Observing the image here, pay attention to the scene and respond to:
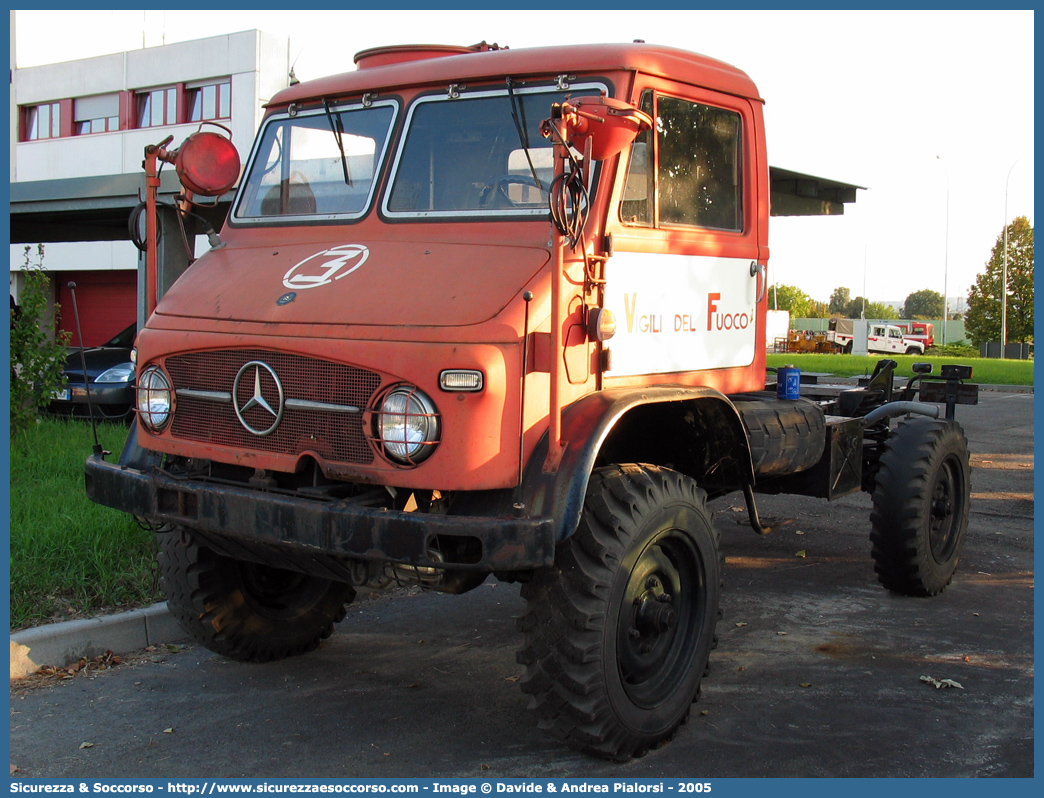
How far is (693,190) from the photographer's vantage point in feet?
15.4

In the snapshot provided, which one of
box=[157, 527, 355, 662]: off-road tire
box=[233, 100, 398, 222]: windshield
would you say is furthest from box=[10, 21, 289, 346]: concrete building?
box=[157, 527, 355, 662]: off-road tire

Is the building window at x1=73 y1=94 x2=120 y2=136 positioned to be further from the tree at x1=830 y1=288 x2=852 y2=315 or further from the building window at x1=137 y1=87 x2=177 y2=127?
the tree at x1=830 y1=288 x2=852 y2=315

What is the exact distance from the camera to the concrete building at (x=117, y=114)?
32.1m

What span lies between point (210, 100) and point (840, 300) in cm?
10936

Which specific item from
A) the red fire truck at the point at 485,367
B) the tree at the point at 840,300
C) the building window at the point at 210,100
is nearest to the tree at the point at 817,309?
the tree at the point at 840,300

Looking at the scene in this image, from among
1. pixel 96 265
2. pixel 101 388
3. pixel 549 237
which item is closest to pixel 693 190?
pixel 549 237

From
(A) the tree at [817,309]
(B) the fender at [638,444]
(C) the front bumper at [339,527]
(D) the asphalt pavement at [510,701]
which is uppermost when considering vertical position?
(A) the tree at [817,309]

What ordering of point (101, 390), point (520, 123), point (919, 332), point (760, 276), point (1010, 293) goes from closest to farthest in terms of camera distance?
1. point (520, 123)
2. point (760, 276)
3. point (101, 390)
4. point (1010, 293)
5. point (919, 332)

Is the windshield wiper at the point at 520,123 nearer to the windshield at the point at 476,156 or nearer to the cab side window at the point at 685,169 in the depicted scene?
the windshield at the point at 476,156

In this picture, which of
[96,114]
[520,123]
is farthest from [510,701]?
[96,114]

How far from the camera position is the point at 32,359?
29.2ft

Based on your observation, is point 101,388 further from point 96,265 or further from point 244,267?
point 96,265

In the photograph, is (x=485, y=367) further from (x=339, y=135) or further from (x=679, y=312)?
(x=339, y=135)

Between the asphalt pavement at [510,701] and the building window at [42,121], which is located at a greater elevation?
the building window at [42,121]
